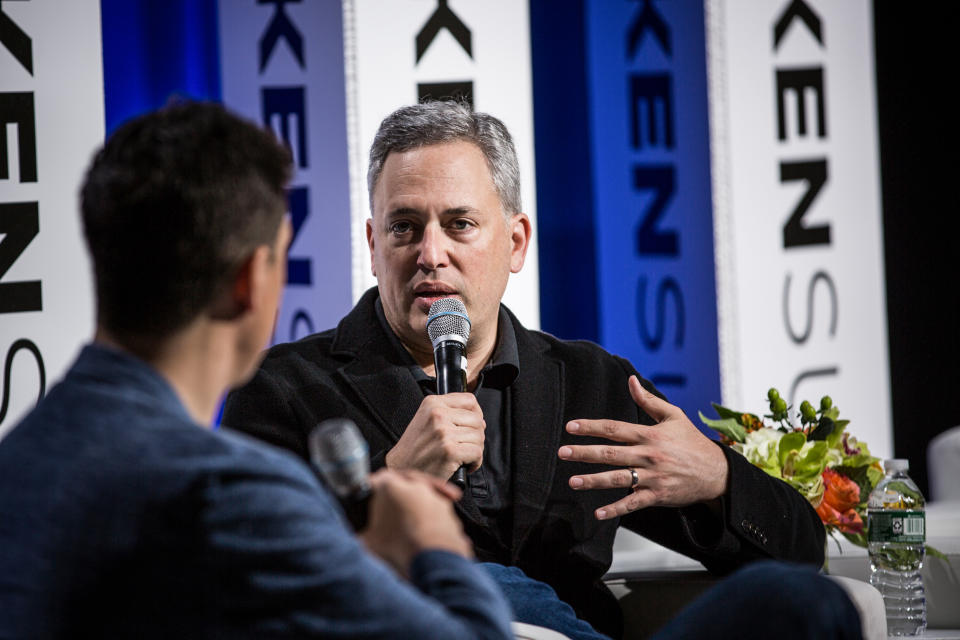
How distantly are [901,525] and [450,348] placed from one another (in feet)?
3.18

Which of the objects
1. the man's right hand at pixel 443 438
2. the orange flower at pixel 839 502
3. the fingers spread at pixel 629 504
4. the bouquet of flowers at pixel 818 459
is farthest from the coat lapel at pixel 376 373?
the orange flower at pixel 839 502

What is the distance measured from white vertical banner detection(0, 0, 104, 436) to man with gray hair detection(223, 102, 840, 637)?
1048 mm

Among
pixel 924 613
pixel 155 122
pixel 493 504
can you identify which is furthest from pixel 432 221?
pixel 924 613

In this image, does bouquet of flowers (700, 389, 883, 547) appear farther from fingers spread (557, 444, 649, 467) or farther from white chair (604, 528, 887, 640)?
fingers spread (557, 444, 649, 467)

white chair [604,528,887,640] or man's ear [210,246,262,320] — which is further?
white chair [604,528,887,640]

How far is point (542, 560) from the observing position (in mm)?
2025

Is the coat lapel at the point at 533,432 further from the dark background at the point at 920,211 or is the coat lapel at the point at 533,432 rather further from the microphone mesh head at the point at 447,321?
the dark background at the point at 920,211

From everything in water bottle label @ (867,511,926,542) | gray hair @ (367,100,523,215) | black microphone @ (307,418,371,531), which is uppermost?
gray hair @ (367,100,523,215)

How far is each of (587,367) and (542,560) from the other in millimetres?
420

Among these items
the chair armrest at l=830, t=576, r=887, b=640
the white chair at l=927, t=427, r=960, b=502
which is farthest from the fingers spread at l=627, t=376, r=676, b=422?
the white chair at l=927, t=427, r=960, b=502

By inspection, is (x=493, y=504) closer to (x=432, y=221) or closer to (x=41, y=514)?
(x=432, y=221)

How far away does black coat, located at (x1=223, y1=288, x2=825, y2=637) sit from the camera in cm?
200

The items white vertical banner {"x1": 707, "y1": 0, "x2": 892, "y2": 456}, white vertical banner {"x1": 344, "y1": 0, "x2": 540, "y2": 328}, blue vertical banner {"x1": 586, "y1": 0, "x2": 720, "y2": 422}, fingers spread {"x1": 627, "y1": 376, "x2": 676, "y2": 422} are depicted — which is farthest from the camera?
white vertical banner {"x1": 707, "y1": 0, "x2": 892, "y2": 456}

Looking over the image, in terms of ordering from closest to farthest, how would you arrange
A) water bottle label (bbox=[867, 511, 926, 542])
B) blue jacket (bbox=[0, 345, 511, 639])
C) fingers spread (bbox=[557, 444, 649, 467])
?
blue jacket (bbox=[0, 345, 511, 639]) < fingers spread (bbox=[557, 444, 649, 467]) < water bottle label (bbox=[867, 511, 926, 542])
